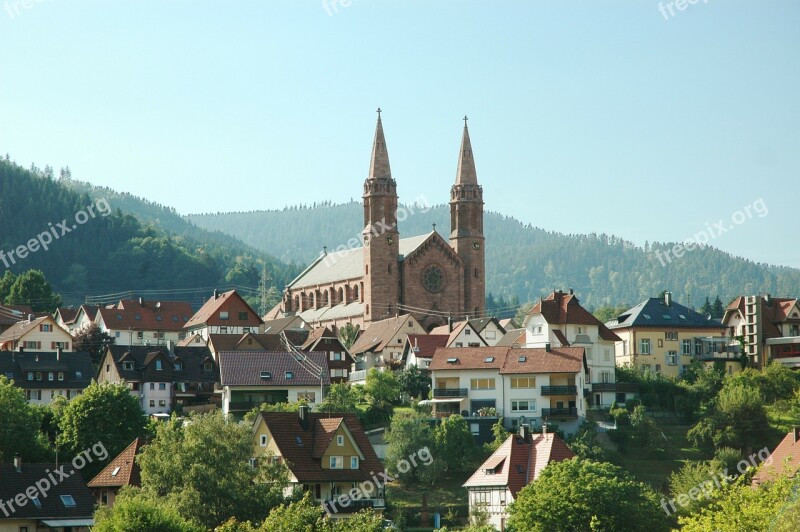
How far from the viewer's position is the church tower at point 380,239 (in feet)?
437

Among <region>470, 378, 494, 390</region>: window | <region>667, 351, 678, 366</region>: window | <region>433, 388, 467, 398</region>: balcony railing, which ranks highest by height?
<region>667, 351, 678, 366</region>: window

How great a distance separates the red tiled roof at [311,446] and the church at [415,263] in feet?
193

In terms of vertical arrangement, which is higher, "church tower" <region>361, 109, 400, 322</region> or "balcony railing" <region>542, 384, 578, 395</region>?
"church tower" <region>361, 109, 400, 322</region>

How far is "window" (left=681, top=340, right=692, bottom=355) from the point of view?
106000 millimetres

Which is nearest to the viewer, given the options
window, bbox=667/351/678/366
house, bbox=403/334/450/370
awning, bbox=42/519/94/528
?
awning, bbox=42/519/94/528

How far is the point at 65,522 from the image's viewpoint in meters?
65.4

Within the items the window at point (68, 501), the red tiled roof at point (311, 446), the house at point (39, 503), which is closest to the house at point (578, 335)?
the red tiled roof at point (311, 446)

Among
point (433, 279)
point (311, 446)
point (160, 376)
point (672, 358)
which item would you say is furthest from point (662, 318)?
point (311, 446)

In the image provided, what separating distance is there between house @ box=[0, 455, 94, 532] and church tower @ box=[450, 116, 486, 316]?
72932mm

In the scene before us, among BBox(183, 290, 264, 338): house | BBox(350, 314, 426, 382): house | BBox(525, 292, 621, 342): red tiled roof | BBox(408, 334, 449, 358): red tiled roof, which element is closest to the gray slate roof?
BBox(525, 292, 621, 342): red tiled roof

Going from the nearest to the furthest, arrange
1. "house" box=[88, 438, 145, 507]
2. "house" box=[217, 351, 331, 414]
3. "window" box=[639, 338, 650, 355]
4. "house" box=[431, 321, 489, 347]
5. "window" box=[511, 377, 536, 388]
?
1. "house" box=[88, 438, 145, 507]
2. "house" box=[217, 351, 331, 414]
3. "window" box=[511, 377, 536, 388]
4. "window" box=[639, 338, 650, 355]
5. "house" box=[431, 321, 489, 347]

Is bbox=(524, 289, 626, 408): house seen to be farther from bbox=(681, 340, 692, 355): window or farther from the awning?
the awning

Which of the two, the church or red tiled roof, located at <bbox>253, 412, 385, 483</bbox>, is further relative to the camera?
the church

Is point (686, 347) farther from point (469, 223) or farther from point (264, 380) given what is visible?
point (469, 223)
